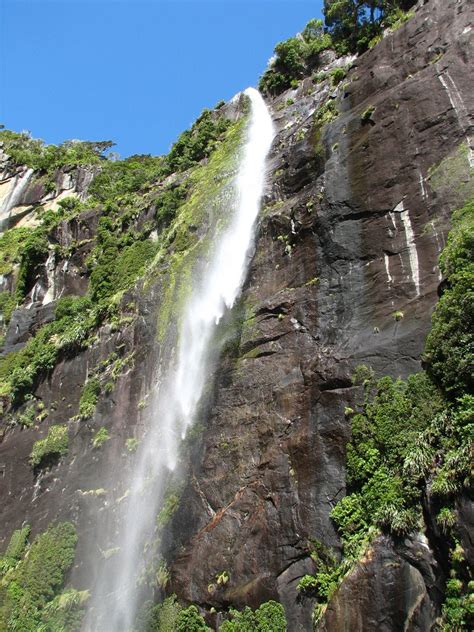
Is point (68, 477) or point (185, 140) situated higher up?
point (185, 140)

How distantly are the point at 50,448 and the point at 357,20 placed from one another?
2513cm

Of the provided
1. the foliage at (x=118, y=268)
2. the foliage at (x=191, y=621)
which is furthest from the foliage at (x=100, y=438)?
the foliage at (x=191, y=621)

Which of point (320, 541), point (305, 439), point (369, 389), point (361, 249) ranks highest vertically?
point (361, 249)

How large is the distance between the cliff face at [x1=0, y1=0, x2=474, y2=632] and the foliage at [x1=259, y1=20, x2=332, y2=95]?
8399 mm

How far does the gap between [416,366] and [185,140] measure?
2539 cm

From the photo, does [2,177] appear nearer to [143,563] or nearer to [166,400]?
[166,400]

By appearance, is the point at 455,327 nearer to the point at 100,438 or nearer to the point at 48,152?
the point at 100,438

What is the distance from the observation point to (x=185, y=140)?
3428 centimetres

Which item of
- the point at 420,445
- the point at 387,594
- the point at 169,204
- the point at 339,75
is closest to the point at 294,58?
the point at 339,75

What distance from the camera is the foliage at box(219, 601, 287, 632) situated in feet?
38.2

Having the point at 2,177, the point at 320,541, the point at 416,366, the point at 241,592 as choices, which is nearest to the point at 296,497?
the point at 320,541

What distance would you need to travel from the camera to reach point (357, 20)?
29109 mm

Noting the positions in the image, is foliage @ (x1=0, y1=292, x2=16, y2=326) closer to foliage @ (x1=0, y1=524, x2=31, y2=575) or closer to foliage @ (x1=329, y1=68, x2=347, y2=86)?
foliage @ (x1=0, y1=524, x2=31, y2=575)

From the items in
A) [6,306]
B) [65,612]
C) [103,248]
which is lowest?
[65,612]
